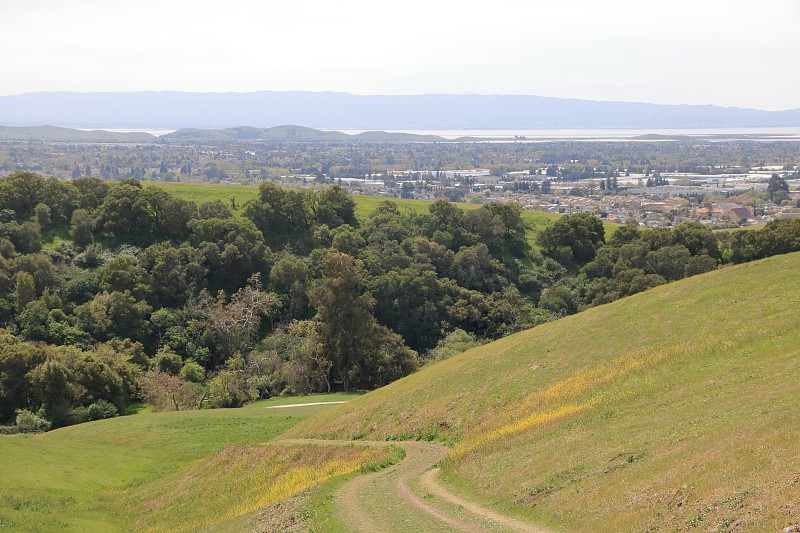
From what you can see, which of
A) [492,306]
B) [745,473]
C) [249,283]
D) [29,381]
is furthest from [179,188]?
[745,473]

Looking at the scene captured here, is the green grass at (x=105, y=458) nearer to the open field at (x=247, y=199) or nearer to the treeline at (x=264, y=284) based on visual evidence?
the treeline at (x=264, y=284)

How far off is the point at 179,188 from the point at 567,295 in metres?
80.4

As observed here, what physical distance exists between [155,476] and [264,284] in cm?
6187

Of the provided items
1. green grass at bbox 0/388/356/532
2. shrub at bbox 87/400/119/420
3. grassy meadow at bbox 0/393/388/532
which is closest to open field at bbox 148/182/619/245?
shrub at bbox 87/400/119/420

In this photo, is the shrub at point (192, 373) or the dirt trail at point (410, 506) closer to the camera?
the dirt trail at point (410, 506)

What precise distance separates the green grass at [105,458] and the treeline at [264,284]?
10932 mm

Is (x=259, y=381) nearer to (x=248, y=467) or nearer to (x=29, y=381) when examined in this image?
(x=29, y=381)

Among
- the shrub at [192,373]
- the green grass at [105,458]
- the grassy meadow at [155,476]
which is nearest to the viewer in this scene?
the grassy meadow at [155,476]

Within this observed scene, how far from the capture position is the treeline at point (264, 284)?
70000 mm

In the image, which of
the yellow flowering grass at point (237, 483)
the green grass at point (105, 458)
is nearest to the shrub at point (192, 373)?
the green grass at point (105, 458)

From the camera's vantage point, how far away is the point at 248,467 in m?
36.7

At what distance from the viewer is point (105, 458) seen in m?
43.0

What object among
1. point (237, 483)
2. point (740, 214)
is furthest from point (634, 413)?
point (740, 214)

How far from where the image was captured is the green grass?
105 ft
